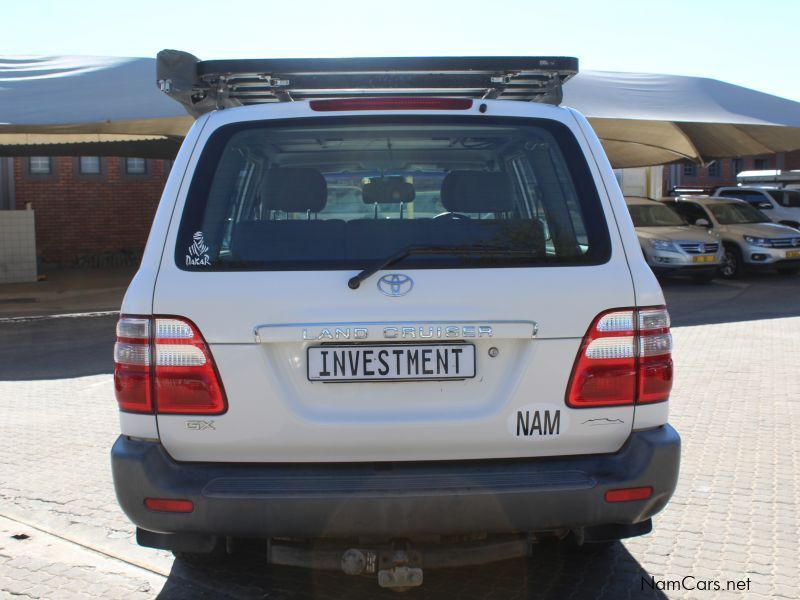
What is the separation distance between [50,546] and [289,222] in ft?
7.43

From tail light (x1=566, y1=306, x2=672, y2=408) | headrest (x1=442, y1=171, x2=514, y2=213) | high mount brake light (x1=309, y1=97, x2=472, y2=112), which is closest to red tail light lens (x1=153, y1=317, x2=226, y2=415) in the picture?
high mount brake light (x1=309, y1=97, x2=472, y2=112)

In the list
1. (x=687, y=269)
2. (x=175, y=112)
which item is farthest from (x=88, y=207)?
(x=687, y=269)

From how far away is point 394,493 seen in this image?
3.05m

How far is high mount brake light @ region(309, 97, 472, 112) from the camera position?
3455mm

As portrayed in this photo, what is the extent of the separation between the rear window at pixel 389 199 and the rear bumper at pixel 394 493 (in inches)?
26.0

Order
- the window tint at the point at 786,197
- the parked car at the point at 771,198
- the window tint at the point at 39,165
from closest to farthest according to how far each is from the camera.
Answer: the window tint at the point at 39,165
the parked car at the point at 771,198
the window tint at the point at 786,197

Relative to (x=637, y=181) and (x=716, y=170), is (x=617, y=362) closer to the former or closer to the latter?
(x=637, y=181)

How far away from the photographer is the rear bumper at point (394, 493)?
9.98 feet

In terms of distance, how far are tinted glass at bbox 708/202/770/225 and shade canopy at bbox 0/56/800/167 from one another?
1.93m

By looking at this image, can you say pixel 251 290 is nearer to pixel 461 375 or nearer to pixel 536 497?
pixel 461 375

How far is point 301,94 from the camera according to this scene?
4684 mm

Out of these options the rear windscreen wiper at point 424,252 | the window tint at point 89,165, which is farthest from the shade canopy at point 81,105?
the rear windscreen wiper at point 424,252

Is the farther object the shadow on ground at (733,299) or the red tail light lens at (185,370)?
the shadow on ground at (733,299)

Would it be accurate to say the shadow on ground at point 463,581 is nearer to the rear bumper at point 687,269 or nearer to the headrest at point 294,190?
the headrest at point 294,190
